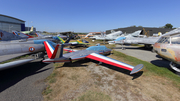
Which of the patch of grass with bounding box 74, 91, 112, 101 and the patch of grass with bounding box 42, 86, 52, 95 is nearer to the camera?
the patch of grass with bounding box 74, 91, 112, 101

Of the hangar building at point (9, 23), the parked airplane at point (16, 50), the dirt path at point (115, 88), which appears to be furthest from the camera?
the hangar building at point (9, 23)

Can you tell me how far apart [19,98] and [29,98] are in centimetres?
57

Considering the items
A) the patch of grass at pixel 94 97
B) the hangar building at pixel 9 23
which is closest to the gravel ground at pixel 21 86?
the patch of grass at pixel 94 97

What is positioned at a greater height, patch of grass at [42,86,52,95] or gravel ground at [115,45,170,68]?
gravel ground at [115,45,170,68]

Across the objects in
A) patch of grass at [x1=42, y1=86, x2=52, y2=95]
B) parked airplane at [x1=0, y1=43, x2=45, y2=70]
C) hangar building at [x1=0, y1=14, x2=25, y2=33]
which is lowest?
patch of grass at [x1=42, y1=86, x2=52, y2=95]

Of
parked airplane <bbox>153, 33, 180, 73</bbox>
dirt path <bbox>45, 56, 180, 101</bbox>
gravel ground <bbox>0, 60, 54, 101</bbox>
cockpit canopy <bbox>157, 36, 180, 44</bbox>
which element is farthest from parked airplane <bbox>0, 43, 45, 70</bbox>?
cockpit canopy <bbox>157, 36, 180, 44</bbox>

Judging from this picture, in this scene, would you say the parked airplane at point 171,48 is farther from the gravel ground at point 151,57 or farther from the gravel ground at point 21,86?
the gravel ground at point 21,86

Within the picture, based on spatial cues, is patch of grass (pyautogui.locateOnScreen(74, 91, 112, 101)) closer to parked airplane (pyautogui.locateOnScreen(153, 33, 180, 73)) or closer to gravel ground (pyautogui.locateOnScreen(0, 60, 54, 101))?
gravel ground (pyautogui.locateOnScreen(0, 60, 54, 101))

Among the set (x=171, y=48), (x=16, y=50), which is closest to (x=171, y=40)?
(x=171, y=48)

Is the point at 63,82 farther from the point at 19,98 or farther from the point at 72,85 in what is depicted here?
the point at 19,98

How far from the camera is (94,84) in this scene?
602cm

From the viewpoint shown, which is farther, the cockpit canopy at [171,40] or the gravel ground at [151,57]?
the gravel ground at [151,57]

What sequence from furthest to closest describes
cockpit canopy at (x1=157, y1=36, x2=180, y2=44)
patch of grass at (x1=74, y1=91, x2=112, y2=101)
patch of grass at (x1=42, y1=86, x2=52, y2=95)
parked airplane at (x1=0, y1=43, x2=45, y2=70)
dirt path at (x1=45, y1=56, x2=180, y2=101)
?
parked airplane at (x1=0, y1=43, x2=45, y2=70)
cockpit canopy at (x1=157, y1=36, x2=180, y2=44)
patch of grass at (x1=42, y1=86, x2=52, y2=95)
dirt path at (x1=45, y1=56, x2=180, y2=101)
patch of grass at (x1=74, y1=91, x2=112, y2=101)

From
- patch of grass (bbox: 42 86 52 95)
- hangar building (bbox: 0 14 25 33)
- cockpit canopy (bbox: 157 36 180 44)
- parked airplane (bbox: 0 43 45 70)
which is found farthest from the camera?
hangar building (bbox: 0 14 25 33)
